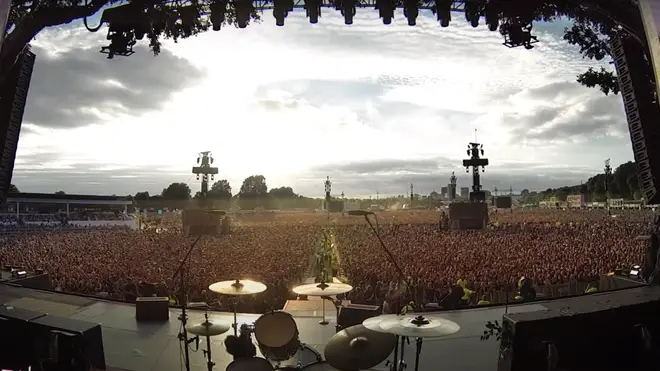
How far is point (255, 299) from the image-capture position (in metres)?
9.83

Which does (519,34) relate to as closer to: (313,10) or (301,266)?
(313,10)

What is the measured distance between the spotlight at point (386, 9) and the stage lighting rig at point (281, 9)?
5.20 ft

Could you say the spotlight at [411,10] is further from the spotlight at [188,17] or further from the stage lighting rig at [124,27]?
the stage lighting rig at [124,27]

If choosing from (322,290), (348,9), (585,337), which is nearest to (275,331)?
(322,290)

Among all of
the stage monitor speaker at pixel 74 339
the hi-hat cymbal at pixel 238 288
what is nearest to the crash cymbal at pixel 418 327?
the hi-hat cymbal at pixel 238 288

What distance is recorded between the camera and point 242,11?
8453mm

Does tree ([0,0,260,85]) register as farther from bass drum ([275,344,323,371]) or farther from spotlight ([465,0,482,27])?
bass drum ([275,344,323,371])

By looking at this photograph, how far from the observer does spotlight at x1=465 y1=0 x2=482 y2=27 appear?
8.54 m

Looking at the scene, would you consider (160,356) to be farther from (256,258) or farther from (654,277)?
(256,258)

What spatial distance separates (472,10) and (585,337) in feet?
19.5

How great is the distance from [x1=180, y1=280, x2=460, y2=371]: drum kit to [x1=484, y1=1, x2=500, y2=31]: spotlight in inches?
226

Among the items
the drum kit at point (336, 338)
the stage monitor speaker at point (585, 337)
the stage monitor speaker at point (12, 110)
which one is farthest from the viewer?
the stage monitor speaker at point (12, 110)

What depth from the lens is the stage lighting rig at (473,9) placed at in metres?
8.54

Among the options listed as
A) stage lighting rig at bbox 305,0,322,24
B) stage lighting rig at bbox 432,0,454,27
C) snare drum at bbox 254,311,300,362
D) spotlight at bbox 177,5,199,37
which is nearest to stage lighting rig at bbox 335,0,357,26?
stage lighting rig at bbox 305,0,322,24
